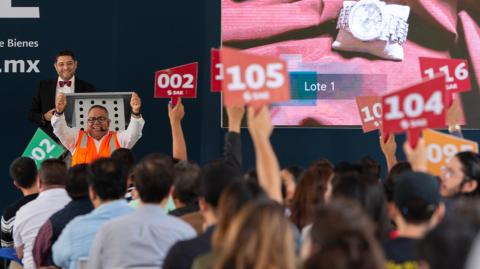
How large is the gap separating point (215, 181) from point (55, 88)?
195 inches

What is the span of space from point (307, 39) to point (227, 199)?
593 cm

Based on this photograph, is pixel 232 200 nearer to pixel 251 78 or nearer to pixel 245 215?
pixel 245 215

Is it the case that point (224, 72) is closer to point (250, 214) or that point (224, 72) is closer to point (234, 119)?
point (234, 119)

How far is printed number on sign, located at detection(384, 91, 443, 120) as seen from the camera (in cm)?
453

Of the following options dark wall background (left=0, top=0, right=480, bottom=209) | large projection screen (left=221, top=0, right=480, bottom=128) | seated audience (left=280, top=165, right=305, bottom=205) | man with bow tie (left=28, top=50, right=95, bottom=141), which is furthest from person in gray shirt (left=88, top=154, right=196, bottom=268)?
dark wall background (left=0, top=0, right=480, bottom=209)

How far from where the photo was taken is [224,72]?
4316 mm

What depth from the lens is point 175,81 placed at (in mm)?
7555

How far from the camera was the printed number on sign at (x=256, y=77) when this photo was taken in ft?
14.1

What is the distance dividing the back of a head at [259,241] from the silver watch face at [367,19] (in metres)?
6.27

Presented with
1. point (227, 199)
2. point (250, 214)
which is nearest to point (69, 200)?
point (227, 199)

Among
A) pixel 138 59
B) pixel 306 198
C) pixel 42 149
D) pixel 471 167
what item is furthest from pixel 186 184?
pixel 138 59

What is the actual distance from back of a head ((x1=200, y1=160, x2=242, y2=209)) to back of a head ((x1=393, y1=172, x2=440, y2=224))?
0.56m

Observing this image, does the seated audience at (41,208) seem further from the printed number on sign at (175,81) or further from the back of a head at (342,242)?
the back of a head at (342,242)

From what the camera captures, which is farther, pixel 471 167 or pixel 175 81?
pixel 175 81
